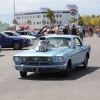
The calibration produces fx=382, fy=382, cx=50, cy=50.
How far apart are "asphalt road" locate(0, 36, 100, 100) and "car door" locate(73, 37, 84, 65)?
1.53 ft

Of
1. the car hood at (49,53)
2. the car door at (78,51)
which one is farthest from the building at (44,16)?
the car hood at (49,53)

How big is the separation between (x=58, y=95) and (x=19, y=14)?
7427 inches

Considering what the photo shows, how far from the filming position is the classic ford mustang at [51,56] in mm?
12055

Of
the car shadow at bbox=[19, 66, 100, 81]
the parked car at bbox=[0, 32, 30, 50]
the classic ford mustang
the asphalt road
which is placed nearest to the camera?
the asphalt road

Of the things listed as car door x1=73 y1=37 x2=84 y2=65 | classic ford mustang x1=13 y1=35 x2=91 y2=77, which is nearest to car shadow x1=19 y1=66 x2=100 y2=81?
classic ford mustang x1=13 y1=35 x2=91 y2=77

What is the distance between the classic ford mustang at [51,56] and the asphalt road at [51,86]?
362mm

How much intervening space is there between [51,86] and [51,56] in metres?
1.51

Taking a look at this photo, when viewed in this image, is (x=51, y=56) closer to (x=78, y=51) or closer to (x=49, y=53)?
(x=49, y=53)

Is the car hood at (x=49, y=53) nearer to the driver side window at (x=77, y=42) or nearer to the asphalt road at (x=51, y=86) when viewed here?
the asphalt road at (x=51, y=86)

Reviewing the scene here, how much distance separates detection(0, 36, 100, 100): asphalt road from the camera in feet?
30.0

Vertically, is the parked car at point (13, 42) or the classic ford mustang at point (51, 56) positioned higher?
the classic ford mustang at point (51, 56)

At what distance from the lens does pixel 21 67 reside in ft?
40.4

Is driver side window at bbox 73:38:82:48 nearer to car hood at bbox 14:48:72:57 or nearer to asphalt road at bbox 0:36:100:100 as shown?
asphalt road at bbox 0:36:100:100

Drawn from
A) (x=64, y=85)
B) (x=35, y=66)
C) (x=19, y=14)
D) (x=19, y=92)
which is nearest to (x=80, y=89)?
(x=64, y=85)
